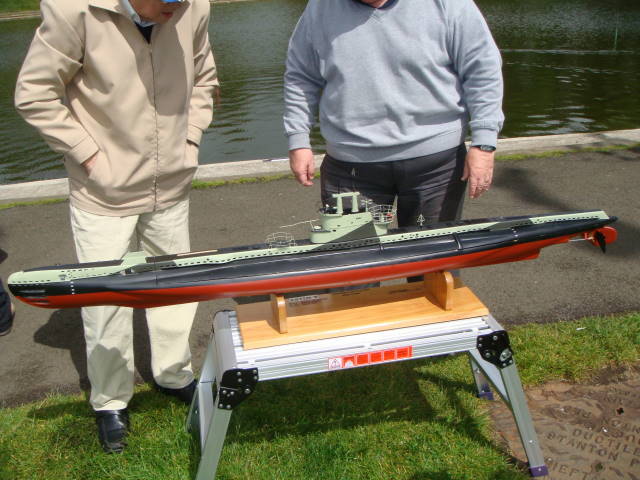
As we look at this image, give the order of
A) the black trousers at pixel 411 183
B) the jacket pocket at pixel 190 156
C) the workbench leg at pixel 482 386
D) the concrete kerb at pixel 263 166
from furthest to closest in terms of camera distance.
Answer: the concrete kerb at pixel 263 166 → the workbench leg at pixel 482 386 → the jacket pocket at pixel 190 156 → the black trousers at pixel 411 183

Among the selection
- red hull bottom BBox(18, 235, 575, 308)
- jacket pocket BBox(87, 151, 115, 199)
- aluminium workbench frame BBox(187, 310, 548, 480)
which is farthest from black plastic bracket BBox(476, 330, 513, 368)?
jacket pocket BBox(87, 151, 115, 199)

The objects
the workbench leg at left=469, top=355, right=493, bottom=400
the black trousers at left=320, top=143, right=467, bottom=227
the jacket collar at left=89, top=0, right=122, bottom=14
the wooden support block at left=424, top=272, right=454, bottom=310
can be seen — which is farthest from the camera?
the workbench leg at left=469, top=355, right=493, bottom=400

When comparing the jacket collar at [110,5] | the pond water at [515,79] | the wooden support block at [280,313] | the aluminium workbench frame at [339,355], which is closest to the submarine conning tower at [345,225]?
the wooden support block at [280,313]

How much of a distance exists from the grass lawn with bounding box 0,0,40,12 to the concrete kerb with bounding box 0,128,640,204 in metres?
41.4

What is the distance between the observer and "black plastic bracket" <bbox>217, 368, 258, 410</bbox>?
9.31ft

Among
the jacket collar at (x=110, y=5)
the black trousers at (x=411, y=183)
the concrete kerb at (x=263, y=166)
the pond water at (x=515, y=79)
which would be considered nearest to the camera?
the jacket collar at (x=110, y=5)

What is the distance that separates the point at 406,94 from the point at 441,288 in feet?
3.63

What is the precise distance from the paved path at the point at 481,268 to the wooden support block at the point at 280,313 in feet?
5.72

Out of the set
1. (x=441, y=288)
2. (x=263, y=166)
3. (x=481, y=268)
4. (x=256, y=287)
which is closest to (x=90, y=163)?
(x=256, y=287)

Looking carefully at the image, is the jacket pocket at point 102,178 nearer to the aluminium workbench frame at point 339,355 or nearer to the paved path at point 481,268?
the aluminium workbench frame at point 339,355

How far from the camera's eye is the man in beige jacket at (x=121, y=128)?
3062mm

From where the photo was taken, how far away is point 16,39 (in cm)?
3019

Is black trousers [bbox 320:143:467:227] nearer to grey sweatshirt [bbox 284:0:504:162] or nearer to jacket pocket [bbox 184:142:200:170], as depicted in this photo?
grey sweatshirt [bbox 284:0:504:162]

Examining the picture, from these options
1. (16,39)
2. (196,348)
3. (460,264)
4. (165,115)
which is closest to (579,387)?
(460,264)
